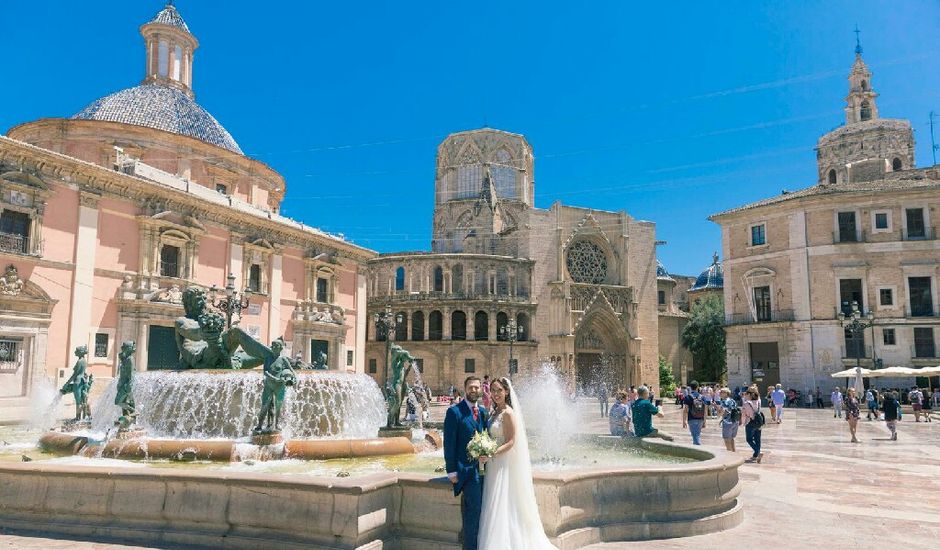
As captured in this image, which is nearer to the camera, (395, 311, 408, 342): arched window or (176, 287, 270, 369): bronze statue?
(176, 287, 270, 369): bronze statue

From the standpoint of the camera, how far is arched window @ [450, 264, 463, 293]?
45.6 m

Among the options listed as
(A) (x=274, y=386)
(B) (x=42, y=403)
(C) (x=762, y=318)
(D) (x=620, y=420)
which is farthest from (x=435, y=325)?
(A) (x=274, y=386)

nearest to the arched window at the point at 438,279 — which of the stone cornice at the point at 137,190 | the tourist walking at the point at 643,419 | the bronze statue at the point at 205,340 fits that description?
the stone cornice at the point at 137,190

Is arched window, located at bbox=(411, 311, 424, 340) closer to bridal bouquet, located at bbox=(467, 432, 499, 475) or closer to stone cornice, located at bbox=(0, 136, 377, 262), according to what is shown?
stone cornice, located at bbox=(0, 136, 377, 262)

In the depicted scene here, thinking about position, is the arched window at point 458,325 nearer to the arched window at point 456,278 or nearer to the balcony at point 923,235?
the arched window at point 456,278

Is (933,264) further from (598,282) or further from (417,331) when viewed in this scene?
(417,331)

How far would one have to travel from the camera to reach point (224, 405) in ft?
31.9

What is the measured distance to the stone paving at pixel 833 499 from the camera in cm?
632

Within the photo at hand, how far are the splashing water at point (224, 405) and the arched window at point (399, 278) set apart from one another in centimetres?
3520

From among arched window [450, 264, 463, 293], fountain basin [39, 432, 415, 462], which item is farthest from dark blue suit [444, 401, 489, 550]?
arched window [450, 264, 463, 293]

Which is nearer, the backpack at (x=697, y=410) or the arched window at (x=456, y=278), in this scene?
the backpack at (x=697, y=410)

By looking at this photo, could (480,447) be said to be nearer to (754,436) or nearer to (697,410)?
(754,436)

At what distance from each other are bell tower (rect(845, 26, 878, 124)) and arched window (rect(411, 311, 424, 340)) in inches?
1967

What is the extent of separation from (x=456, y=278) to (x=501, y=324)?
15.0ft
